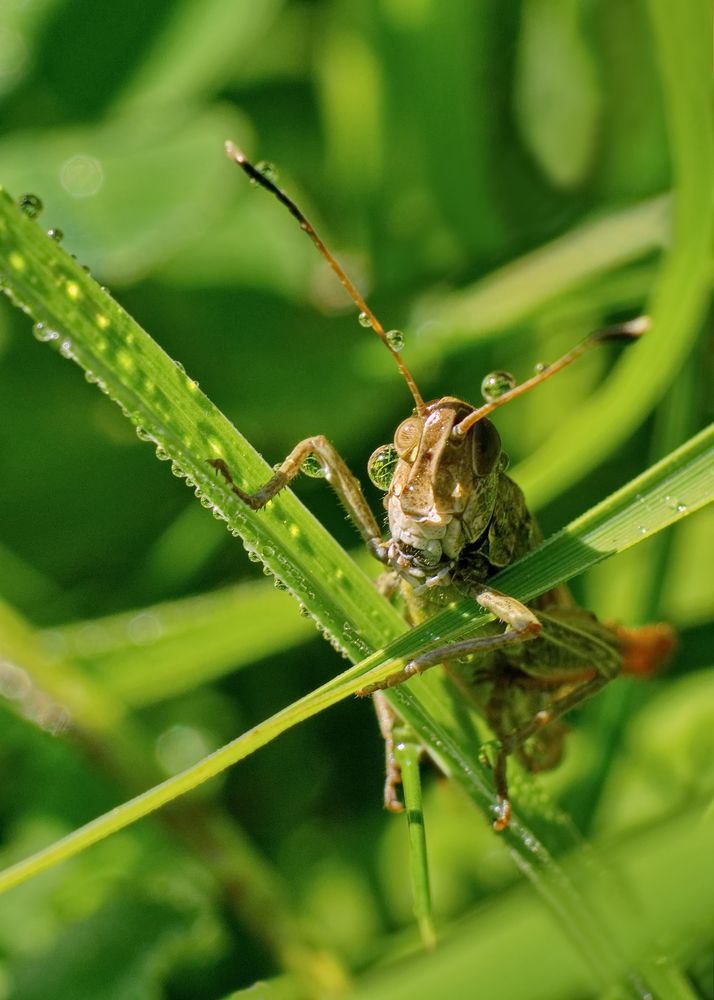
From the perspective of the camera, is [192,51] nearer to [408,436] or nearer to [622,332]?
[408,436]

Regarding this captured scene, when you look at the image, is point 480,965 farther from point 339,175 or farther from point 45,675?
point 339,175

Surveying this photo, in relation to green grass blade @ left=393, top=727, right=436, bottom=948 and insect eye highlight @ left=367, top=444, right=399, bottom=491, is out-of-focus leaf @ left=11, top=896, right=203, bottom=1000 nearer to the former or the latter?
green grass blade @ left=393, top=727, right=436, bottom=948

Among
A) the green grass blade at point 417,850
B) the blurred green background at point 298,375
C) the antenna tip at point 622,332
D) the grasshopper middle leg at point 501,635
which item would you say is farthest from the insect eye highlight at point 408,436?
the blurred green background at point 298,375

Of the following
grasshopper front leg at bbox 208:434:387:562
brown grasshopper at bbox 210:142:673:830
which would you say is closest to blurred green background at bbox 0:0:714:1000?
brown grasshopper at bbox 210:142:673:830

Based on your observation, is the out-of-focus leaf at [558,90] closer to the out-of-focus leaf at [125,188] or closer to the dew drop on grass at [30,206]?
the out-of-focus leaf at [125,188]

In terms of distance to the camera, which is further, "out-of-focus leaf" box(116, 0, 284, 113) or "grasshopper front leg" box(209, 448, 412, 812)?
"out-of-focus leaf" box(116, 0, 284, 113)

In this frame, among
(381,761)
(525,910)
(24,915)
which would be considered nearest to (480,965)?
(525,910)
